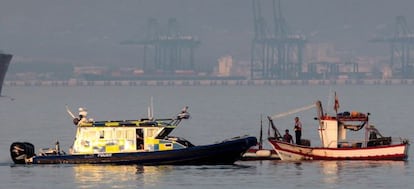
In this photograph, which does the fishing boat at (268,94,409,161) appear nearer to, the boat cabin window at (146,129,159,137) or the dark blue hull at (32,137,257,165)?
the dark blue hull at (32,137,257,165)

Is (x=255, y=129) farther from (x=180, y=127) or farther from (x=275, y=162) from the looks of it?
(x=275, y=162)

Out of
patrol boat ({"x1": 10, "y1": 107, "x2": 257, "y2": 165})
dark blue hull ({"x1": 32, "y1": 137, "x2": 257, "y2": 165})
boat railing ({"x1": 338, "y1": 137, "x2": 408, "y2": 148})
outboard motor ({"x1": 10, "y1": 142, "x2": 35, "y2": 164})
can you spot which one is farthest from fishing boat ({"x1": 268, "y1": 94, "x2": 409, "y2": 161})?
outboard motor ({"x1": 10, "y1": 142, "x2": 35, "y2": 164})

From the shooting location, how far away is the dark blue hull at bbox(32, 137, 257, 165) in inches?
3137

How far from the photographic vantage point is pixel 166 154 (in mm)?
79688

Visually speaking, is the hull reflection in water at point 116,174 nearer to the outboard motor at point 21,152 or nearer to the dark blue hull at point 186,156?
the dark blue hull at point 186,156

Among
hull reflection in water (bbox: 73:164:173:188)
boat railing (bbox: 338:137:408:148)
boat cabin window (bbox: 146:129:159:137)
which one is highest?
boat cabin window (bbox: 146:129:159:137)

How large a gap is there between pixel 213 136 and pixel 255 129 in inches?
462

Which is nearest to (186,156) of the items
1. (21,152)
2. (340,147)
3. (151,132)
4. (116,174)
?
(151,132)

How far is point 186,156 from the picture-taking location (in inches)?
3145

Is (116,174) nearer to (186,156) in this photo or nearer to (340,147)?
(186,156)

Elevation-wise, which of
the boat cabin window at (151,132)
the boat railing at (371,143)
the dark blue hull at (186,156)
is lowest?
the dark blue hull at (186,156)

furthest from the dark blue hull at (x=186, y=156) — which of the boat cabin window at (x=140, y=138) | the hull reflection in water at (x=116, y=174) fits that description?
the boat cabin window at (x=140, y=138)

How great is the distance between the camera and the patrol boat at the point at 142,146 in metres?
79.6

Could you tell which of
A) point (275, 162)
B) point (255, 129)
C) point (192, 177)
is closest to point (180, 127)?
point (255, 129)
